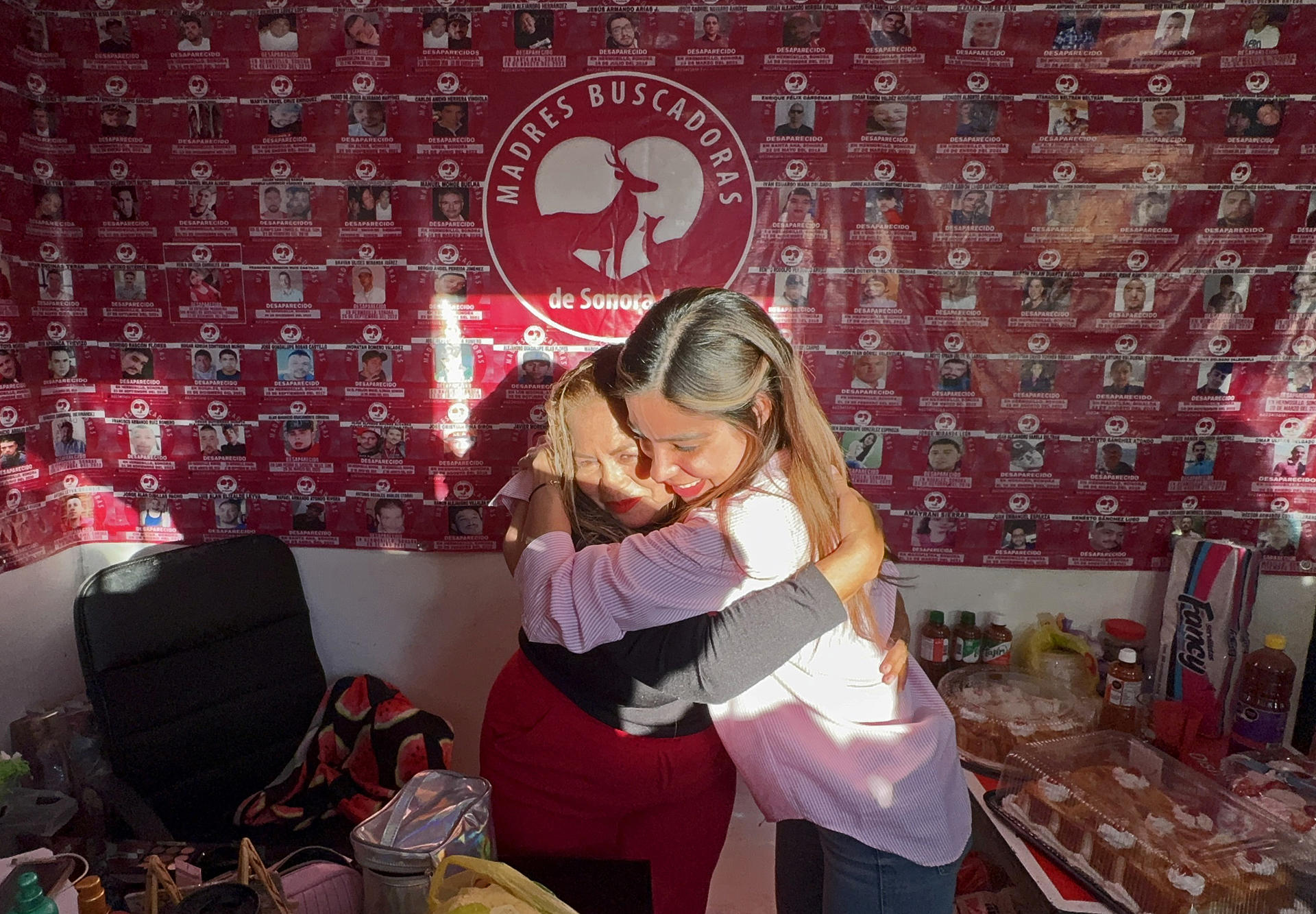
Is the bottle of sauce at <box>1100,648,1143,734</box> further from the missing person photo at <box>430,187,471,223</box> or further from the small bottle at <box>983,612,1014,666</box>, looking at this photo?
the missing person photo at <box>430,187,471,223</box>

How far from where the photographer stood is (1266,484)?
209 centimetres

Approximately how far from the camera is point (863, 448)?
2.13 metres

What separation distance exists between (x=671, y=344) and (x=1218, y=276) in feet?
5.63

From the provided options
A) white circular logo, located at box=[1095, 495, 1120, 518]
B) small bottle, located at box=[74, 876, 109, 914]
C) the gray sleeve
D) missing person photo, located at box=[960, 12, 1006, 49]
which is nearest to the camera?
small bottle, located at box=[74, 876, 109, 914]

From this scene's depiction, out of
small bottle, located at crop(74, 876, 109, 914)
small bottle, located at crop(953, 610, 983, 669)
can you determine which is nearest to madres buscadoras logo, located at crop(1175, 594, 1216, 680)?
small bottle, located at crop(953, 610, 983, 669)

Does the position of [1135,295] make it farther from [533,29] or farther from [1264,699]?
[533,29]

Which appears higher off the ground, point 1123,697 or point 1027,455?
point 1027,455

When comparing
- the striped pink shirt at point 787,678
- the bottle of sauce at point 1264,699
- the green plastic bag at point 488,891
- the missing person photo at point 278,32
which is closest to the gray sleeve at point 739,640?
the striped pink shirt at point 787,678

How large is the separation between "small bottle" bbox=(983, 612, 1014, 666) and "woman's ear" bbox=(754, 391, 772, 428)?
127cm

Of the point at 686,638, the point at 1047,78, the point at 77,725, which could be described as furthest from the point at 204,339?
the point at 1047,78

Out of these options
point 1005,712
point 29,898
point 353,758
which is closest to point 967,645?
point 1005,712

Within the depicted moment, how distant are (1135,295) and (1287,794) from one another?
1.26 meters

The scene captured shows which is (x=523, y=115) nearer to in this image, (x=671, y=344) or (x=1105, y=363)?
(x=671, y=344)

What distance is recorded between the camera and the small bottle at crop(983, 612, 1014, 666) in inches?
83.1
